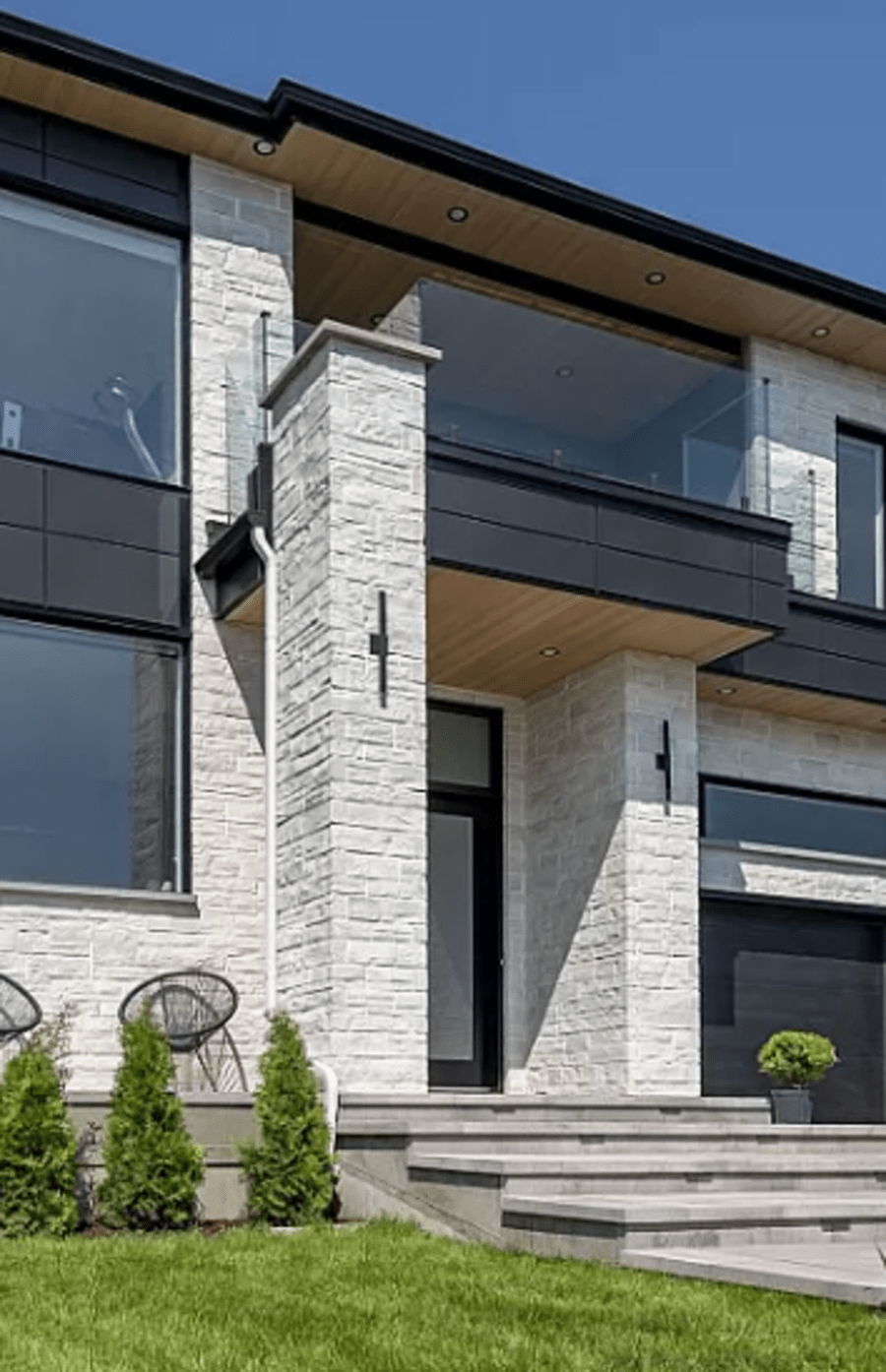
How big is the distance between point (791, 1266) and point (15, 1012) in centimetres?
552

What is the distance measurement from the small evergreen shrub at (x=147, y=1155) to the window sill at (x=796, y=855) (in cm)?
596

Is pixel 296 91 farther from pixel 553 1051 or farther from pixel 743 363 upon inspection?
pixel 553 1051

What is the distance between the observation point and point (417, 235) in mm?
14219

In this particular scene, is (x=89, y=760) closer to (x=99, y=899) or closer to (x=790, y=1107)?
(x=99, y=899)

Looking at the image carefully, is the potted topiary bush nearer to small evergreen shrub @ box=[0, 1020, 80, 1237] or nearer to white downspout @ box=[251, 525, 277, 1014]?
white downspout @ box=[251, 525, 277, 1014]

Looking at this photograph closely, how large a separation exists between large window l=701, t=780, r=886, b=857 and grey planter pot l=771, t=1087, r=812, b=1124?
2.38m

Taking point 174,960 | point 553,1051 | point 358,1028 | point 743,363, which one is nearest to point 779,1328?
point 358,1028

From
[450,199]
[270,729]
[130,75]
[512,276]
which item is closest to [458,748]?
[270,729]

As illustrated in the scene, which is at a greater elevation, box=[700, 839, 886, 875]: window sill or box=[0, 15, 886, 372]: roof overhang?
box=[0, 15, 886, 372]: roof overhang

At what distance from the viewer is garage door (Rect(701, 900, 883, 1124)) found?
14.2m

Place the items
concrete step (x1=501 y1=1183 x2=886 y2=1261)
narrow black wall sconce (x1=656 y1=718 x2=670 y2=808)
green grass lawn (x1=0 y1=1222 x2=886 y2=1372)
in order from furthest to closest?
1. narrow black wall sconce (x1=656 y1=718 x2=670 y2=808)
2. concrete step (x1=501 y1=1183 x2=886 y2=1261)
3. green grass lawn (x1=0 y1=1222 x2=886 y2=1372)

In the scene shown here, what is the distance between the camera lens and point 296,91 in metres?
12.5

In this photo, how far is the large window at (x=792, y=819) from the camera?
48.0ft

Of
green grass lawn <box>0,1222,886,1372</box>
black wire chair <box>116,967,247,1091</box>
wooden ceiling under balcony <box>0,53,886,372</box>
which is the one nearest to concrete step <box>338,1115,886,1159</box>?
green grass lawn <box>0,1222,886,1372</box>
